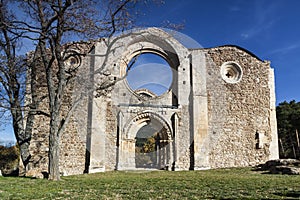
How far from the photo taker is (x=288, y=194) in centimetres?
567

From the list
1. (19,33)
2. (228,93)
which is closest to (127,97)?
(228,93)

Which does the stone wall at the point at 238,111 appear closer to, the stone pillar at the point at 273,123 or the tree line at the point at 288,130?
the stone pillar at the point at 273,123

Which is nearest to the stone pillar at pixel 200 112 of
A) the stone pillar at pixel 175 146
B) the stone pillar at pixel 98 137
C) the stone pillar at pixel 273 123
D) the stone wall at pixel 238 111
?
the stone wall at pixel 238 111

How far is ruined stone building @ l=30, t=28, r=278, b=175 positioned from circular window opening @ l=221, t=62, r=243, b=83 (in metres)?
0.06

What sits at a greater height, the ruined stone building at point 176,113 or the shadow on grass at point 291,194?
the ruined stone building at point 176,113

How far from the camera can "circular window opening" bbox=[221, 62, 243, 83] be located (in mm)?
17016

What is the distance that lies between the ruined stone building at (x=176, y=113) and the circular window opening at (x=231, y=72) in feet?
0.19

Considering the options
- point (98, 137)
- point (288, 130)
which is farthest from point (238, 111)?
point (288, 130)

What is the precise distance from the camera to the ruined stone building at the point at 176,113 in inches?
582

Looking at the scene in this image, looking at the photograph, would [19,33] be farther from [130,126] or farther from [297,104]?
[297,104]

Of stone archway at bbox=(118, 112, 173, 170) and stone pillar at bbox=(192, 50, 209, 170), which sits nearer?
stone archway at bbox=(118, 112, 173, 170)

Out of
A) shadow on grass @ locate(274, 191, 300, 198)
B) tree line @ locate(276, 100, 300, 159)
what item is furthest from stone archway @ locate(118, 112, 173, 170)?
tree line @ locate(276, 100, 300, 159)

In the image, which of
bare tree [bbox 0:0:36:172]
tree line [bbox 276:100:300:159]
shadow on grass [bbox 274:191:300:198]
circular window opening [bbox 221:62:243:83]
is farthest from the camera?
tree line [bbox 276:100:300:159]

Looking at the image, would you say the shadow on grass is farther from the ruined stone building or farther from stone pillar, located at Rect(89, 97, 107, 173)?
stone pillar, located at Rect(89, 97, 107, 173)
